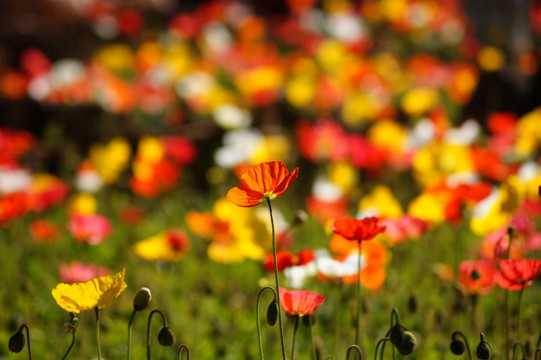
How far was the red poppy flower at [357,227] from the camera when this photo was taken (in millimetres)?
1161

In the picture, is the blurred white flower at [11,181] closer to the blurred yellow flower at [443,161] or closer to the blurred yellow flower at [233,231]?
the blurred yellow flower at [233,231]

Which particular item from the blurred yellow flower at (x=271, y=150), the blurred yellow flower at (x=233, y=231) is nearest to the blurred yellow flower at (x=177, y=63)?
the blurred yellow flower at (x=271, y=150)

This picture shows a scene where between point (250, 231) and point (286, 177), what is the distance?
2.54 ft

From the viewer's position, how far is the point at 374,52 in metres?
6.11

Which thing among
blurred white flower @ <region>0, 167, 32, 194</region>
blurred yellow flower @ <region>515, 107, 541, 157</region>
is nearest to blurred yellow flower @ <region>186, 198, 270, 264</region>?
blurred white flower @ <region>0, 167, 32, 194</region>

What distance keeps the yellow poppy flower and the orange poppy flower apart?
23cm

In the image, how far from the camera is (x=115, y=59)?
5.29 metres

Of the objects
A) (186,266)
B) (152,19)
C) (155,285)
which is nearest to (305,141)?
(186,266)

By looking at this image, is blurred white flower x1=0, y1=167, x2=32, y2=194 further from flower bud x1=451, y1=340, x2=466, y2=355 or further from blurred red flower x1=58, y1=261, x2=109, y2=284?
flower bud x1=451, y1=340, x2=466, y2=355

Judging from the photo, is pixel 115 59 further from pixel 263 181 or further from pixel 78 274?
pixel 263 181

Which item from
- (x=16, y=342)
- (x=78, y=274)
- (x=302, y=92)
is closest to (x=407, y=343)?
(x=16, y=342)

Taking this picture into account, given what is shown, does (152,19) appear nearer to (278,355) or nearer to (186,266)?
(186,266)

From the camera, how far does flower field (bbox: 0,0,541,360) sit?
154 centimetres

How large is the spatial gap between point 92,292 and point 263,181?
0.33 meters
